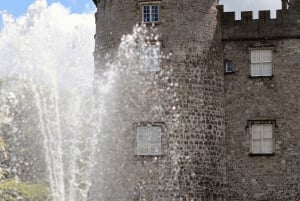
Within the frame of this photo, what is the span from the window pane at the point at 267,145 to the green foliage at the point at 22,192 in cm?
1657

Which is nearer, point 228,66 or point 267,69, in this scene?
point 267,69

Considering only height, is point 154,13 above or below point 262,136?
above

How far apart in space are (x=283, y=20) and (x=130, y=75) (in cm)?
749

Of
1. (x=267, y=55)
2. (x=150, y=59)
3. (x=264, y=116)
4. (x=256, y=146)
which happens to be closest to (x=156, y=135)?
(x=150, y=59)

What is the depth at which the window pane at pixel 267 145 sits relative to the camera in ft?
102

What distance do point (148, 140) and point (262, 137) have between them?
204 inches

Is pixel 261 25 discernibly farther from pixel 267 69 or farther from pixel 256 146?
pixel 256 146

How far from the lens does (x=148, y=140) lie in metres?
30.2

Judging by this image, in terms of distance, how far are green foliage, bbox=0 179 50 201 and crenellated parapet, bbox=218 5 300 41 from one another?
16829mm

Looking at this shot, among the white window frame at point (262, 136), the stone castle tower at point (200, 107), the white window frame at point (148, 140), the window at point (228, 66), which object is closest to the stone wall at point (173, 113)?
the stone castle tower at point (200, 107)

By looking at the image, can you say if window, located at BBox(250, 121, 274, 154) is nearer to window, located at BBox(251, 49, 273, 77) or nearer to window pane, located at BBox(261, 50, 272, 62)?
window, located at BBox(251, 49, 273, 77)

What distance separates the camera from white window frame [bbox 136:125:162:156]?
30.1 meters

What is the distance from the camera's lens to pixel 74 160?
38875 mm

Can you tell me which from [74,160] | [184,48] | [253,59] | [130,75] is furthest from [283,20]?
[74,160]
